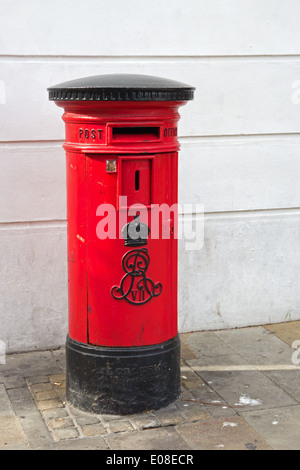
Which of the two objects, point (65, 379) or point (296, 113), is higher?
point (296, 113)

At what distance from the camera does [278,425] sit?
3.88m

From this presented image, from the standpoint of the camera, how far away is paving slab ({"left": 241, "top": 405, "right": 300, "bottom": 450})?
369 cm

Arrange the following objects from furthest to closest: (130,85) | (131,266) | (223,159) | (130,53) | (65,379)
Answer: (223,159)
(130,53)
(65,379)
(131,266)
(130,85)

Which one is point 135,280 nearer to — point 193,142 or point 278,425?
point 278,425

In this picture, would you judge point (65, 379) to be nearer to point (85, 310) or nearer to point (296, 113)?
point (85, 310)

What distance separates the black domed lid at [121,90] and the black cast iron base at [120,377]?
4.52ft

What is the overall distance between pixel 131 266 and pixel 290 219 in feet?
6.82

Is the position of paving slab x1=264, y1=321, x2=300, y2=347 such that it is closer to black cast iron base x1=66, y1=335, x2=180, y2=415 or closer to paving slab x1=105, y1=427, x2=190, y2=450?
black cast iron base x1=66, y1=335, x2=180, y2=415

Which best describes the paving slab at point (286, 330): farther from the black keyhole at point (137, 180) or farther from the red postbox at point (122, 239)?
the black keyhole at point (137, 180)

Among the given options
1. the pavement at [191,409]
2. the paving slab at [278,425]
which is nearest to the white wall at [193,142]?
the pavement at [191,409]

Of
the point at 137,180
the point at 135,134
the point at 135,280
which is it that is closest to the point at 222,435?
the point at 135,280

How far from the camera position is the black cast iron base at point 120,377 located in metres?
3.95
